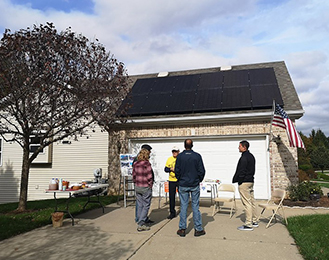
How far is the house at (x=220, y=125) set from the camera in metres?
9.62

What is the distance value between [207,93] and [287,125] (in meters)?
3.58

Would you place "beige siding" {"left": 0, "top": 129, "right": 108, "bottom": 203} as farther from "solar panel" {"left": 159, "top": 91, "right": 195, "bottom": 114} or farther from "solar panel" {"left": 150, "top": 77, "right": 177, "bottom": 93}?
"solar panel" {"left": 159, "top": 91, "right": 195, "bottom": 114}

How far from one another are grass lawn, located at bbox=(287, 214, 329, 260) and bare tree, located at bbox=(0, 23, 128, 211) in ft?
20.2

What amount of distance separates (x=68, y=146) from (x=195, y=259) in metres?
10.5

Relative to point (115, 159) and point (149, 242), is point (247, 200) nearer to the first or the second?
point (149, 242)

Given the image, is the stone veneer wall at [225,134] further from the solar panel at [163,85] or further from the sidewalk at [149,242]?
the sidewalk at [149,242]

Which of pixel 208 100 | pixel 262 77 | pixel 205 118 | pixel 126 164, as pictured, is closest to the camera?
pixel 126 164

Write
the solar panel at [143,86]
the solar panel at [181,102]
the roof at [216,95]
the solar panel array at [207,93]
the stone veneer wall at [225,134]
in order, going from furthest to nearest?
the solar panel at [143,86]
the solar panel at [181,102]
the solar panel array at [207,93]
the roof at [216,95]
the stone veneer wall at [225,134]

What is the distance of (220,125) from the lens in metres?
10.3

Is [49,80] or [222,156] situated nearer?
[49,80]

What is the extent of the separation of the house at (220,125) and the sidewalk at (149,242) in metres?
3.47

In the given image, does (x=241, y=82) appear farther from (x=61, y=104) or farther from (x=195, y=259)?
(x=195, y=259)

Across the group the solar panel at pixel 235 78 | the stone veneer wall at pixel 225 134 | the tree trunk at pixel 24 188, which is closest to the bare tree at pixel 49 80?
the tree trunk at pixel 24 188

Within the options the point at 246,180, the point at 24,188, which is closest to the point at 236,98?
the point at 246,180
